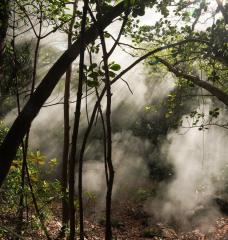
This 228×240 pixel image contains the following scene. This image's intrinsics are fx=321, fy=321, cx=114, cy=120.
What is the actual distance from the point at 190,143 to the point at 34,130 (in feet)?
29.0

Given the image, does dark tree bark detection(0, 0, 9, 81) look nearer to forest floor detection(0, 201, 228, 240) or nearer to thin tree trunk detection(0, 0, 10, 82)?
thin tree trunk detection(0, 0, 10, 82)

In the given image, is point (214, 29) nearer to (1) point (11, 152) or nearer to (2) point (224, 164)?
(1) point (11, 152)

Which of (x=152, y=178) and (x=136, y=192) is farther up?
(x=152, y=178)

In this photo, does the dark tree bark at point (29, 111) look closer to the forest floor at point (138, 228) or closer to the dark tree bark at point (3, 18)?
the dark tree bark at point (3, 18)

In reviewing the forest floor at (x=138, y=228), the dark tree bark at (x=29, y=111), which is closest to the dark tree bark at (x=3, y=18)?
the dark tree bark at (x=29, y=111)

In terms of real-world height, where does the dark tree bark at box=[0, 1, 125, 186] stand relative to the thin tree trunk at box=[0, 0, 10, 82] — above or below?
below

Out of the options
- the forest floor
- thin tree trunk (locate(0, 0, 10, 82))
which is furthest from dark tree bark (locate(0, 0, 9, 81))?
the forest floor

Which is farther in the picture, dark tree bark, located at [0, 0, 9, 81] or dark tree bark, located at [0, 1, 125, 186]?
dark tree bark, located at [0, 0, 9, 81]

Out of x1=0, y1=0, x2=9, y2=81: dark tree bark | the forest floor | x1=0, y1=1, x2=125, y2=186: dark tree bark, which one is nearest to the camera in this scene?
x1=0, y1=1, x2=125, y2=186: dark tree bark

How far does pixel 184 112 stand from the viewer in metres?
16.4

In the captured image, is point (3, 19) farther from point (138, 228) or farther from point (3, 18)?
point (138, 228)

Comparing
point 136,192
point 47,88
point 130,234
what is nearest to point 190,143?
point 136,192

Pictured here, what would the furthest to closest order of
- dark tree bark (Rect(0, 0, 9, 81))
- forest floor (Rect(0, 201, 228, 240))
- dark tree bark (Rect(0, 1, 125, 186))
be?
1. forest floor (Rect(0, 201, 228, 240))
2. dark tree bark (Rect(0, 0, 9, 81))
3. dark tree bark (Rect(0, 1, 125, 186))

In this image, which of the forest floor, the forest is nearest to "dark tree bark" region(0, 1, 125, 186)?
the forest
